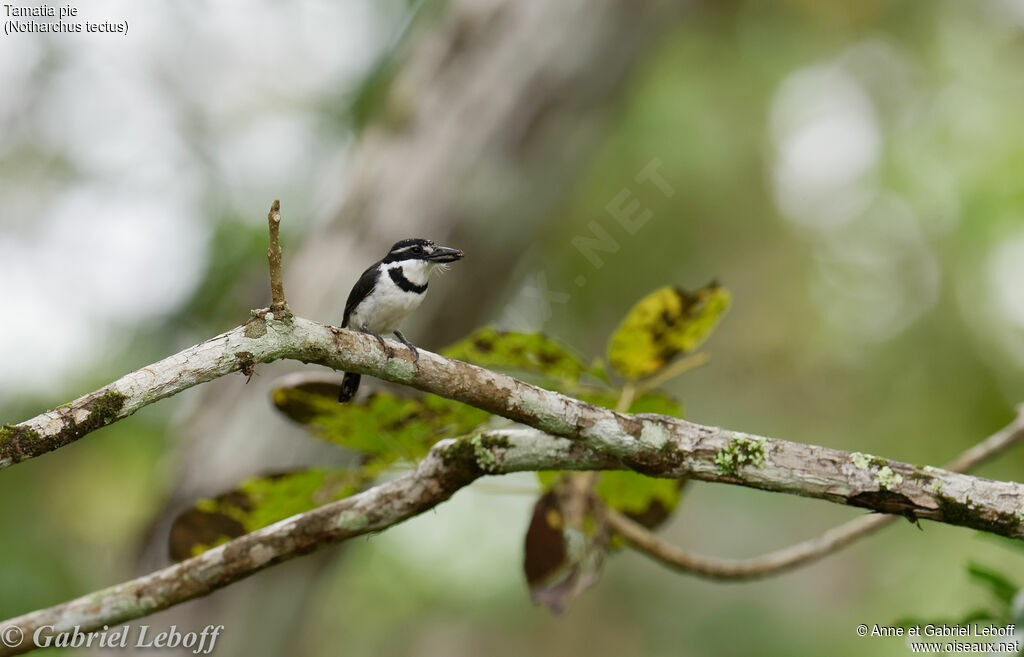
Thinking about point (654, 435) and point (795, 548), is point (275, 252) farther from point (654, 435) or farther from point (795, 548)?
point (795, 548)

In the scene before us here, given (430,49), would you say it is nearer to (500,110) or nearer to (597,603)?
(500,110)

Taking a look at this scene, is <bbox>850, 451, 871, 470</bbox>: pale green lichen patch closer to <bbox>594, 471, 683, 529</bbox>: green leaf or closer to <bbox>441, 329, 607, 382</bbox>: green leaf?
<bbox>441, 329, 607, 382</bbox>: green leaf

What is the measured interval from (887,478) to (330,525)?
129cm

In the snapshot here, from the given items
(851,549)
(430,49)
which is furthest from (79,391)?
(851,549)

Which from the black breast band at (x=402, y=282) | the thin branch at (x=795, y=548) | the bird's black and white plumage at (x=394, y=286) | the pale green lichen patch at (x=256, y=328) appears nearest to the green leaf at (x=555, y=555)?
the thin branch at (x=795, y=548)

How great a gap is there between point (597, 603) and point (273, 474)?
27.6 feet

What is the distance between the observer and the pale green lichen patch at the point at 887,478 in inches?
71.5

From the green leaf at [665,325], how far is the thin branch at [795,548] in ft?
1.95

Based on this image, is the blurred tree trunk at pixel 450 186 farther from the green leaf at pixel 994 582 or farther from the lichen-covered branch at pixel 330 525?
the green leaf at pixel 994 582

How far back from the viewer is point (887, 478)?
1822mm

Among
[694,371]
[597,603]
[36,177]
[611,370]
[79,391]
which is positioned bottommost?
[597,603]

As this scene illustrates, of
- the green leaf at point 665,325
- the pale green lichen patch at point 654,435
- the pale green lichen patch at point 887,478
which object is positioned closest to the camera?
the pale green lichen patch at point 887,478

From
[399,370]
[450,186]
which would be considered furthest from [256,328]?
[450,186]

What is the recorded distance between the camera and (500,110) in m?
4.51
